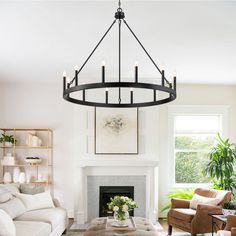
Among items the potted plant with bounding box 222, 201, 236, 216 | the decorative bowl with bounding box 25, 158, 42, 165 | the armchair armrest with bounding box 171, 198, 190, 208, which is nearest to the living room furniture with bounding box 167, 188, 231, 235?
the armchair armrest with bounding box 171, 198, 190, 208

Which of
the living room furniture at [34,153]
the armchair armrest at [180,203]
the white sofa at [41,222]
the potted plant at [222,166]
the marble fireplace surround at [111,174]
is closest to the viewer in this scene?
the white sofa at [41,222]

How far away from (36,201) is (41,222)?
877 mm

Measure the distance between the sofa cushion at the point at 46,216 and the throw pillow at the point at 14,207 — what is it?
73mm

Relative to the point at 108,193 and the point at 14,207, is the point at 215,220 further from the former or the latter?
the point at 14,207

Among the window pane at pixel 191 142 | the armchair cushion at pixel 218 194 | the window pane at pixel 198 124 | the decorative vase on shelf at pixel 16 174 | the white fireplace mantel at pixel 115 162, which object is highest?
the window pane at pixel 198 124

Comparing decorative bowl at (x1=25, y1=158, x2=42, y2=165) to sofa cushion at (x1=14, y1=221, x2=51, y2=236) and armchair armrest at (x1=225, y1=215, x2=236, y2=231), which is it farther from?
armchair armrest at (x1=225, y1=215, x2=236, y2=231)

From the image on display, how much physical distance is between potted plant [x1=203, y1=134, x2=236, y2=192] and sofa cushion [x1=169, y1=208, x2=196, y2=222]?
1.06 meters

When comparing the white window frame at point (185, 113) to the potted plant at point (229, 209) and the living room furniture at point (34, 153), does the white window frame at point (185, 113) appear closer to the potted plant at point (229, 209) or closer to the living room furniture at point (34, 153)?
the potted plant at point (229, 209)

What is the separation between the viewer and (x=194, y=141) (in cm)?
A: 735

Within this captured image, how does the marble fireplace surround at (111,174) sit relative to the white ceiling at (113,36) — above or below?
below

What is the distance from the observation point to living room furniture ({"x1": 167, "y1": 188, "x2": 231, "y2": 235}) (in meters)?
5.45

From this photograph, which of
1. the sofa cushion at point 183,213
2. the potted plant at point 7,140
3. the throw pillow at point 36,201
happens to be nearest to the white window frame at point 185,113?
the sofa cushion at point 183,213

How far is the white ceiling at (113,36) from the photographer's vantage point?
3533mm

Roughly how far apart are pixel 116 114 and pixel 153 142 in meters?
0.87
